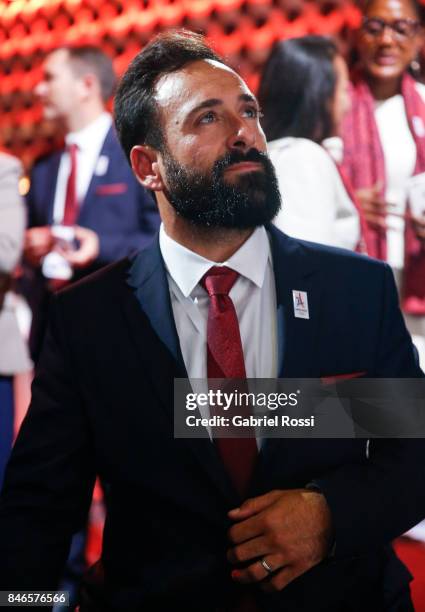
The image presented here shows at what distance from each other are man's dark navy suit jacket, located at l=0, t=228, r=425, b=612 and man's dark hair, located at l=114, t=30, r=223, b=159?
299 millimetres

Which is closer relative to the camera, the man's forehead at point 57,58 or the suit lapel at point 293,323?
the suit lapel at point 293,323

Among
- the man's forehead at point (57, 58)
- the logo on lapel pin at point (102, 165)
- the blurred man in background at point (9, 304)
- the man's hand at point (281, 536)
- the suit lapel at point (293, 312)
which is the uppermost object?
the man's forehead at point (57, 58)

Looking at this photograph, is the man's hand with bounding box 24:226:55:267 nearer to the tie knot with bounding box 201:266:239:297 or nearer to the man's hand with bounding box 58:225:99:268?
the man's hand with bounding box 58:225:99:268

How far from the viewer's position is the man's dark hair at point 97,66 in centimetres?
193

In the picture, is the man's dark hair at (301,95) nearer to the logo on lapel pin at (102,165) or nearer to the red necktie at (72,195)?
the logo on lapel pin at (102,165)

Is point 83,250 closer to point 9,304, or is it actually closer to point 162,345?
point 9,304

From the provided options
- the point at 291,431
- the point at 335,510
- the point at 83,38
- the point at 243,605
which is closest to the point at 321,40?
the point at 83,38

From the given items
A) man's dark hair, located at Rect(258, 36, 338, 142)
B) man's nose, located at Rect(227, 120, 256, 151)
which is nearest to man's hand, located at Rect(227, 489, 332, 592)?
man's nose, located at Rect(227, 120, 256, 151)

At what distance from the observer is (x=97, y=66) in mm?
1935

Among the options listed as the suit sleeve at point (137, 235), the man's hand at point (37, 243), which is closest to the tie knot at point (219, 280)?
the suit sleeve at point (137, 235)

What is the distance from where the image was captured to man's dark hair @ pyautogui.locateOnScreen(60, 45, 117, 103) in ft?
6.32

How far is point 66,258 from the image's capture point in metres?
1.92

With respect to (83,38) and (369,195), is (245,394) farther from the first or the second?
(83,38)

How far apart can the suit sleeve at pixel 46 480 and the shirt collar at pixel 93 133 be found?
0.89 m
